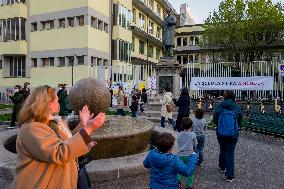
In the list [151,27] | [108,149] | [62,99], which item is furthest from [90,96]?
[151,27]

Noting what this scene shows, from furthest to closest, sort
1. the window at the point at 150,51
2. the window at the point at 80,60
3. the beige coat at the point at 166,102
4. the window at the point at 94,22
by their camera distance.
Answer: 1. the window at the point at 150,51
2. the window at the point at 94,22
3. the window at the point at 80,60
4. the beige coat at the point at 166,102

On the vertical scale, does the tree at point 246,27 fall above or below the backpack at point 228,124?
above

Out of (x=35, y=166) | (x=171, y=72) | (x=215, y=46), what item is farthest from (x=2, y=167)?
(x=215, y=46)

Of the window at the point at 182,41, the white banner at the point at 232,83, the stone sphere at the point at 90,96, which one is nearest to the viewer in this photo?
the stone sphere at the point at 90,96

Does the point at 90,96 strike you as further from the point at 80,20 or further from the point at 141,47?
the point at 141,47

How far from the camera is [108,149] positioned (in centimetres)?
684

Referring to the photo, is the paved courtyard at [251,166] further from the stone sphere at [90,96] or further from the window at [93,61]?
the window at [93,61]

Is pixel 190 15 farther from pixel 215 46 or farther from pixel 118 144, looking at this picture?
pixel 118 144

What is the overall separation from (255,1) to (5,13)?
26.7 m

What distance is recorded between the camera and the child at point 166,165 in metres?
4.30

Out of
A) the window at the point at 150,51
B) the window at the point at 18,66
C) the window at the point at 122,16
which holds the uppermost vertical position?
the window at the point at 122,16

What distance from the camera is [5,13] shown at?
36000mm

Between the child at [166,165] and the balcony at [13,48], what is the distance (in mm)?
33085

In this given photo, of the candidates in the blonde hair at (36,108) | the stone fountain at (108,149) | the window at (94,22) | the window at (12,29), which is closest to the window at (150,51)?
the window at (94,22)
